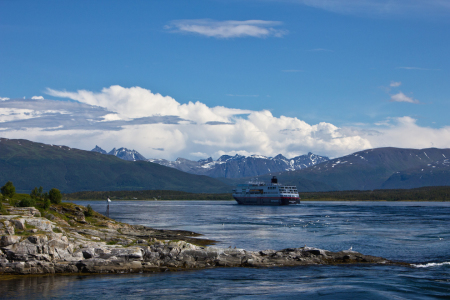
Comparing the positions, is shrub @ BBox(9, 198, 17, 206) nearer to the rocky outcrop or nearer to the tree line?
the tree line

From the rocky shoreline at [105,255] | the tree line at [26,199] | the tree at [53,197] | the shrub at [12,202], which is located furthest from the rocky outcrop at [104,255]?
the tree at [53,197]

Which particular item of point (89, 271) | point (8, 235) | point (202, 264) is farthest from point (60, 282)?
point (202, 264)

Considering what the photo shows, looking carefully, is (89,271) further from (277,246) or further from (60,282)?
(277,246)

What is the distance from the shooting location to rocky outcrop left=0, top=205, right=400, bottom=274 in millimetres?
41906

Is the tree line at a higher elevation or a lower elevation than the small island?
higher

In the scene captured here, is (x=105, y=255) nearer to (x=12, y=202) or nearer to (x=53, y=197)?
(x=12, y=202)

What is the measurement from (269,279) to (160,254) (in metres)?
13.0

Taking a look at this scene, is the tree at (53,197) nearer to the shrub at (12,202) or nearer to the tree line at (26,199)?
the tree line at (26,199)

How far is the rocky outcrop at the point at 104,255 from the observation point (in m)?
41.9

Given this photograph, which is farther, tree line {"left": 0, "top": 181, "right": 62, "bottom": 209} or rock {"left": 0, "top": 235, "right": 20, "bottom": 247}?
tree line {"left": 0, "top": 181, "right": 62, "bottom": 209}

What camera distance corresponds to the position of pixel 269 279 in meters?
40.4

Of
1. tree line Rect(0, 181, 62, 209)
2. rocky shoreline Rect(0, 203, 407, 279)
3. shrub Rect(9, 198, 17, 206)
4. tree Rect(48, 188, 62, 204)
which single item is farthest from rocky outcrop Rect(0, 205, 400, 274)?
tree Rect(48, 188, 62, 204)

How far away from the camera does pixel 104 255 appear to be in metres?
44.2

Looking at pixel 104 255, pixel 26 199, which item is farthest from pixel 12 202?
pixel 104 255
